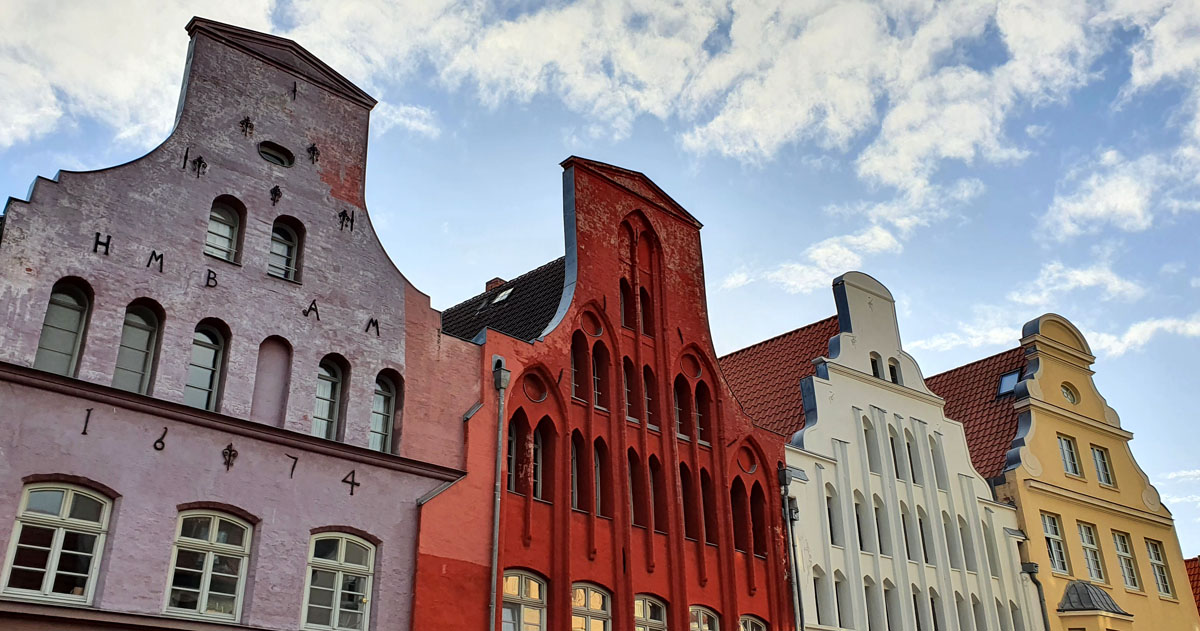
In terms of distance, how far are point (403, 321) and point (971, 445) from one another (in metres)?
22.3

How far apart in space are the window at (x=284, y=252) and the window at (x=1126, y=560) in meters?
27.4

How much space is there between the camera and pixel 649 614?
69.9ft

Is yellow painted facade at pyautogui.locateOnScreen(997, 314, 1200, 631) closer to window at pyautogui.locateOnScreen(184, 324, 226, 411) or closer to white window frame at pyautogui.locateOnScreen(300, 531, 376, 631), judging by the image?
white window frame at pyautogui.locateOnScreen(300, 531, 376, 631)

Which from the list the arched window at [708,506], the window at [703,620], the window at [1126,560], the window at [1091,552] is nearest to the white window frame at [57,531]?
the window at [703,620]

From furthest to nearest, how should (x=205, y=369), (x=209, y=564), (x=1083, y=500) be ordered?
(x=1083, y=500) → (x=205, y=369) → (x=209, y=564)

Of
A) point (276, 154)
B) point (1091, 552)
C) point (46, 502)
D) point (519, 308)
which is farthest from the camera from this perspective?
point (1091, 552)

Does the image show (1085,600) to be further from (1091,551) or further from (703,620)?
(703,620)

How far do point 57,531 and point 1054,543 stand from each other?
27522 millimetres

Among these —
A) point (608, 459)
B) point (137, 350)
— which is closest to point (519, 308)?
point (608, 459)

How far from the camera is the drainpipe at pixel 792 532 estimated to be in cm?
2384

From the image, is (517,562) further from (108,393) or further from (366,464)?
(108,393)

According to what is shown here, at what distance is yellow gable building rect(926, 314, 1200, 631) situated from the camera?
3117cm

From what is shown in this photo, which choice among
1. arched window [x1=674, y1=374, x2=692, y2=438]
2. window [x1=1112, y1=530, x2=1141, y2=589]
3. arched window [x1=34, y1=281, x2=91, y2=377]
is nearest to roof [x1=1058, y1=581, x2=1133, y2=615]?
window [x1=1112, y1=530, x2=1141, y2=589]

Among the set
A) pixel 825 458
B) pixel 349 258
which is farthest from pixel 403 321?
pixel 825 458
